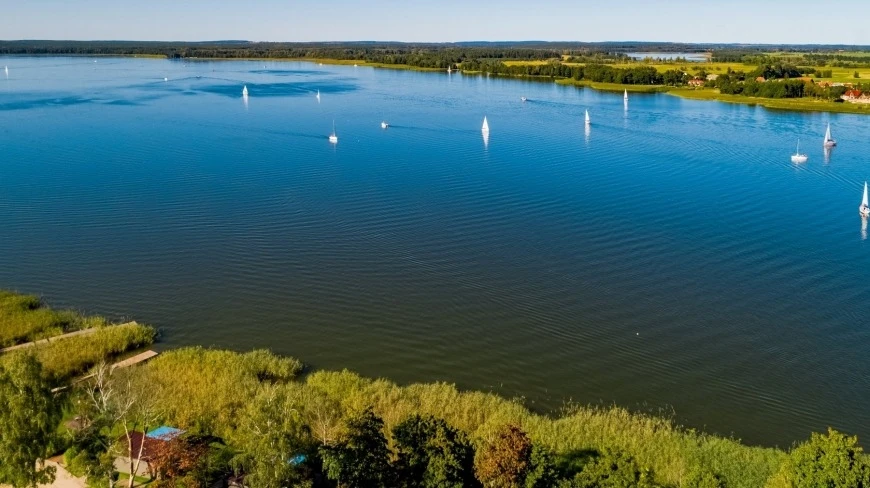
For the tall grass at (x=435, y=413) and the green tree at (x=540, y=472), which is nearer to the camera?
the green tree at (x=540, y=472)

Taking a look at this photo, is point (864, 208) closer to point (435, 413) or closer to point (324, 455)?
point (435, 413)

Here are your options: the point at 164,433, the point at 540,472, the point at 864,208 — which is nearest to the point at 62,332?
the point at 164,433

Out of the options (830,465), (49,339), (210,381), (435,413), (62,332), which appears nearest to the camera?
(830,465)

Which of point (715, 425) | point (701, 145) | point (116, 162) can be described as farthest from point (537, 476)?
point (701, 145)

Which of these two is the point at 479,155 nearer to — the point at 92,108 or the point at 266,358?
the point at 266,358

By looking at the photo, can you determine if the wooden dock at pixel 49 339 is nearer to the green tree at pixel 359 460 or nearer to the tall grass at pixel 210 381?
the tall grass at pixel 210 381

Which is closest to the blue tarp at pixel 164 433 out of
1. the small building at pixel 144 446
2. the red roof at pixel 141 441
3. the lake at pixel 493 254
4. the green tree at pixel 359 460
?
the small building at pixel 144 446
